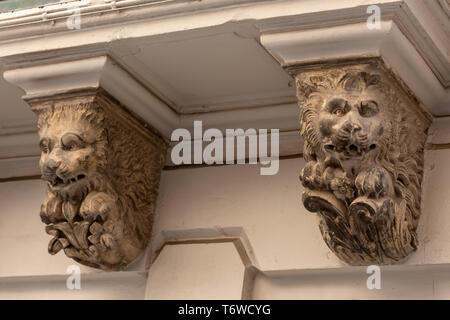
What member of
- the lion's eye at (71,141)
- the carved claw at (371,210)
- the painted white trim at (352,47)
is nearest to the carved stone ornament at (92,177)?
the lion's eye at (71,141)

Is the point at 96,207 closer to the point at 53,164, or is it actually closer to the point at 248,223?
the point at 53,164

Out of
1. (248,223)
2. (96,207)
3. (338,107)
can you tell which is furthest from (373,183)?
(96,207)

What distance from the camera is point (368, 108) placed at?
5.96ft

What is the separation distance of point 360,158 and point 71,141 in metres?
0.60

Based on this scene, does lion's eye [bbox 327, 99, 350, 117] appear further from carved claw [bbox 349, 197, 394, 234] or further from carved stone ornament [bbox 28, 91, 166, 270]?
carved stone ornament [bbox 28, 91, 166, 270]

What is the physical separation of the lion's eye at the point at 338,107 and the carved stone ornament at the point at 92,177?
51 centimetres

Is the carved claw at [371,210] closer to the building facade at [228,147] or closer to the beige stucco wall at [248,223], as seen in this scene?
the building facade at [228,147]

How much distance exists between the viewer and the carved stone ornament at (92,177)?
204 centimetres

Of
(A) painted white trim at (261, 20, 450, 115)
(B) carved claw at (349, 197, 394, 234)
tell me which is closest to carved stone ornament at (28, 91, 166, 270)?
(A) painted white trim at (261, 20, 450, 115)

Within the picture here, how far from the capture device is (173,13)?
1906 mm

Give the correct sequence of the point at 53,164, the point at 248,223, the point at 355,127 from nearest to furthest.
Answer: the point at 355,127
the point at 53,164
the point at 248,223

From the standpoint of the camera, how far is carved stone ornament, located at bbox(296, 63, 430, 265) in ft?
5.94
